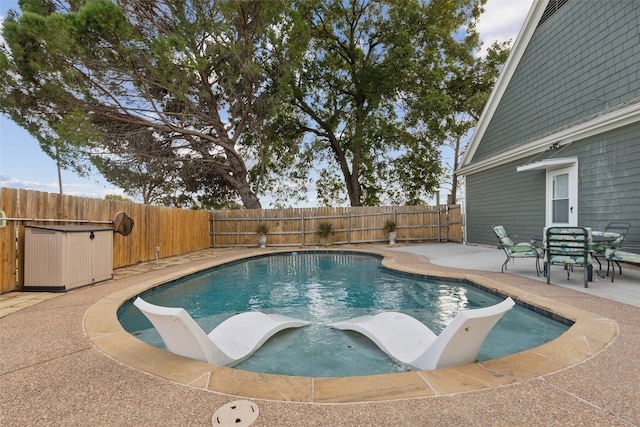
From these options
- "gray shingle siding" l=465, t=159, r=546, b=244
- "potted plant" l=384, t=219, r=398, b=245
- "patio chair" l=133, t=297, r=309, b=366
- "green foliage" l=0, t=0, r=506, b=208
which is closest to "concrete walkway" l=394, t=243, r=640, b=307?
"gray shingle siding" l=465, t=159, r=546, b=244

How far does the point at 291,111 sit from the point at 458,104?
9.24 meters

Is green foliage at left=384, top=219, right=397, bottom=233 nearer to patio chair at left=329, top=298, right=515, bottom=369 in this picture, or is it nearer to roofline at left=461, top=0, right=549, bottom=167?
roofline at left=461, top=0, right=549, bottom=167

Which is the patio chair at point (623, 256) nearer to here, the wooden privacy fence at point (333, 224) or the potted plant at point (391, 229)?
the potted plant at point (391, 229)

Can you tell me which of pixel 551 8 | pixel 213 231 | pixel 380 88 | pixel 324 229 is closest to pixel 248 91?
pixel 213 231

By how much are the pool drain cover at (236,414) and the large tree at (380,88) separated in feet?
47.2

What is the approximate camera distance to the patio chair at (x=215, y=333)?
212cm

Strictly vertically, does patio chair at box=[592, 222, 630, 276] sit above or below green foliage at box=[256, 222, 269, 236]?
above

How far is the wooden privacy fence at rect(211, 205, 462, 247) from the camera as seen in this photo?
12930 millimetres

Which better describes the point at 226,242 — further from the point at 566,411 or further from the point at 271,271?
the point at 566,411

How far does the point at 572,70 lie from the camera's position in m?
7.12

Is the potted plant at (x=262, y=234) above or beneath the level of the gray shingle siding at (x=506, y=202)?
beneath

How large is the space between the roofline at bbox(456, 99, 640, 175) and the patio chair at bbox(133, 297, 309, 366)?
21.7ft

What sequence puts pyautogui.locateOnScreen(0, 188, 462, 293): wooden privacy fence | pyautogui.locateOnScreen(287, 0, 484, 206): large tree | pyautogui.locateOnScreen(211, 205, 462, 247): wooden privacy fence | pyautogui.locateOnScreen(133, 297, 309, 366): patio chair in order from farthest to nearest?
pyautogui.locateOnScreen(287, 0, 484, 206): large tree < pyautogui.locateOnScreen(211, 205, 462, 247): wooden privacy fence < pyautogui.locateOnScreen(0, 188, 462, 293): wooden privacy fence < pyautogui.locateOnScreen(133, 297, 309, 366): patio chair

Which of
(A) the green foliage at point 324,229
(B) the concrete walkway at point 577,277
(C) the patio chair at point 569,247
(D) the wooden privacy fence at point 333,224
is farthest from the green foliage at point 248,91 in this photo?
(C) the patio chair at point 569,247
